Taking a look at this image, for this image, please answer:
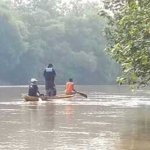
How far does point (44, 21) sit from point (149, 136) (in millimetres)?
83365

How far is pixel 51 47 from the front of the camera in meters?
92.8

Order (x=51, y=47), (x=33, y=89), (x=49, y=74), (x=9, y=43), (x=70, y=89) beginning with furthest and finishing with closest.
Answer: (x=51, y=47), (x=9, y=43), (x=70, y=89), (x=49, y=74), (x=33, y=89)

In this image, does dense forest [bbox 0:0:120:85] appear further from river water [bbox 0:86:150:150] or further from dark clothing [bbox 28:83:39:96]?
river water [bbox 0:86:150:150]

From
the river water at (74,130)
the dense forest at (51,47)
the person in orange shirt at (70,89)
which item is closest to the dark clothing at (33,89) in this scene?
the person in orange shirt at (70,89)

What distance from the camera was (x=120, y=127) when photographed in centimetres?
1489

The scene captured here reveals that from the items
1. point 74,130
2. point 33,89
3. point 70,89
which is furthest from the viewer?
point 70,89

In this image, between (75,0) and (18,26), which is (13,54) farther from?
(75,0)

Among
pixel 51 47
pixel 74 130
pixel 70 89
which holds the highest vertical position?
pixel 51 47

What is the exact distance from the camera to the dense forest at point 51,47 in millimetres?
85938

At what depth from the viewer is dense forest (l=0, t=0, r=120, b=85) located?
8594 cm

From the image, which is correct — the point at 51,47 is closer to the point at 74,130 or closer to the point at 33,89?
the point at 33,89

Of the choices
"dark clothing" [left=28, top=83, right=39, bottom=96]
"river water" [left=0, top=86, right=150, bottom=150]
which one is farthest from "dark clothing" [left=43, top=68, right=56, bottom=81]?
"river water" [left=0, top=86, right=150, bottom=150]

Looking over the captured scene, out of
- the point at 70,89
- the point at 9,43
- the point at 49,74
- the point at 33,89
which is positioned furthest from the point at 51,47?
the point at 33,89

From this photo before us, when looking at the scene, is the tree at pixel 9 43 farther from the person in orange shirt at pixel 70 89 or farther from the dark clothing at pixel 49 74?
the dark clothing at pixel 49 74
